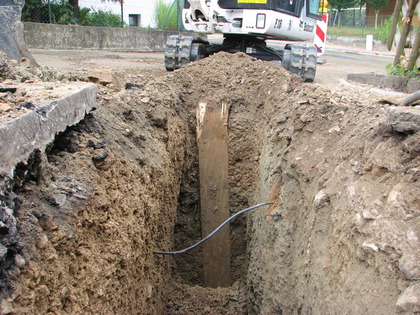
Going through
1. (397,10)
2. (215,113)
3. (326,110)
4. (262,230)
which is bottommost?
(262,230)

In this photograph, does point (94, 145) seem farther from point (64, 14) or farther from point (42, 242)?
point (64, 14)

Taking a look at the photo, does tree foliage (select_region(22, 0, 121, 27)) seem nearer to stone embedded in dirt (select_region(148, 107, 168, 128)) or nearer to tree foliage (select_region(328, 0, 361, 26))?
stone embedded in dirt (select_region(148, 107, 168, 128))

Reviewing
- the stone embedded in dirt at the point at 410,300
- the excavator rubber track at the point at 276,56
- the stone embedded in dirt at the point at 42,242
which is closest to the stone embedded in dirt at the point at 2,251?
the stone embedded in dirt at the point at 42,242

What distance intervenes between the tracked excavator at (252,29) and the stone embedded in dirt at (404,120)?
16.4 ft

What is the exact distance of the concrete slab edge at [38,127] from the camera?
146 centimetres

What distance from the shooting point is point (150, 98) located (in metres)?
3.62

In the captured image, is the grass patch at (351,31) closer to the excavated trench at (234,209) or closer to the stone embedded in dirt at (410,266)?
the excavated trench at (234,209)

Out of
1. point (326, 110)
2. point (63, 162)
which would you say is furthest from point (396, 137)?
point (63, 162)

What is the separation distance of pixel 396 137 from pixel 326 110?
1071mm

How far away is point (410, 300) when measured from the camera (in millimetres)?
1405

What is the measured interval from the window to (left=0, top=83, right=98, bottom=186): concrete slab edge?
13443 mm

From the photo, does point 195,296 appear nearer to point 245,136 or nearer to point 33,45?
point 245,136

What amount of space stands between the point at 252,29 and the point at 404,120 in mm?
5128

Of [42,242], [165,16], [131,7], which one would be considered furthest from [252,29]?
[165,16]
